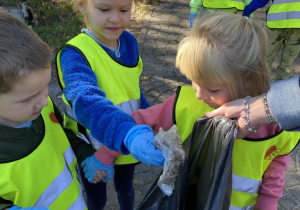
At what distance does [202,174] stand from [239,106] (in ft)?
1.15

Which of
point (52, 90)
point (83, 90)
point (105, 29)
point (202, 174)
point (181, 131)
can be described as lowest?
point (52, 90)

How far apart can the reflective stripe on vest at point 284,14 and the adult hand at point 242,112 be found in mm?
2738

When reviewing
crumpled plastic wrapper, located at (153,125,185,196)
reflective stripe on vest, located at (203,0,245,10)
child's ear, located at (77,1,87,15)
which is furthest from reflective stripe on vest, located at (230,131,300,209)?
reflective stripe on vest, located at (203,0,245,10)

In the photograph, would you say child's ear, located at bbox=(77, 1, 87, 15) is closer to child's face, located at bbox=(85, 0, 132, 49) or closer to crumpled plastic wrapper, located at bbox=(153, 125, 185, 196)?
child's face, located at bbox=(85, 0, 132, 49)

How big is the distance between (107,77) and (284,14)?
2842 mm

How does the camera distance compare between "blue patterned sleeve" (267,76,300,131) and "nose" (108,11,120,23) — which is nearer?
"blue patterned sleeve" (267,76,300,131)

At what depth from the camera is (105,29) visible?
68.5 inches

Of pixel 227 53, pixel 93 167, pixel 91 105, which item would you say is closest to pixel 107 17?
pixel 91 105

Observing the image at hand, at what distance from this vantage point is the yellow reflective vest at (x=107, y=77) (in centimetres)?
163

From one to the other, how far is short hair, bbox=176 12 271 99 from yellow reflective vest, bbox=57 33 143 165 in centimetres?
42

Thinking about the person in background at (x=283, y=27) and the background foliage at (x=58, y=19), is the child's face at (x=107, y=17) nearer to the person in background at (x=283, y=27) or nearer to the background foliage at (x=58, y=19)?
the person in background at (x=283, y=27)

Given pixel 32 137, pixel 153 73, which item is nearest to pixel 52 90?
pixel 153 73

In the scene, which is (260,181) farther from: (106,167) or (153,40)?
(153,40)

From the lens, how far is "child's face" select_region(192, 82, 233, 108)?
1.43m
